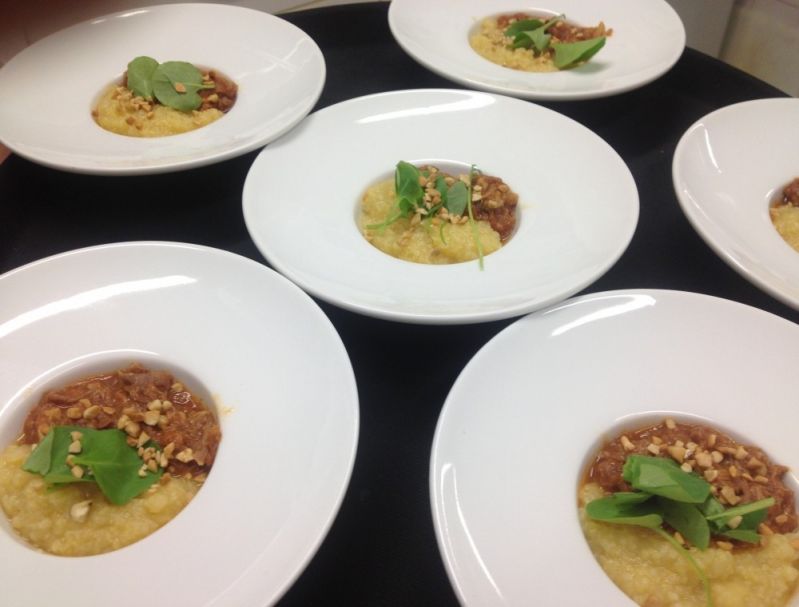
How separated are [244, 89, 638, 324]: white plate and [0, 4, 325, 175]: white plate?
19 cm

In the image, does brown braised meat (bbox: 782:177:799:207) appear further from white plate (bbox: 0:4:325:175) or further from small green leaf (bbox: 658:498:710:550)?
white plate (bbox: 0:4:325:175)

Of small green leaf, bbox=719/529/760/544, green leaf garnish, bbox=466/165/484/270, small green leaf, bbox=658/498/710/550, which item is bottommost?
small green leaf, bbox=719/529/760/544

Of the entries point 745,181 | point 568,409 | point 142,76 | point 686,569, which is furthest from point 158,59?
point 686,569

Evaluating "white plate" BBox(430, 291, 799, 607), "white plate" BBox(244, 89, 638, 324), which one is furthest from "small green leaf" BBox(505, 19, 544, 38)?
"white plate" BBox(430, 291, 799, 607)

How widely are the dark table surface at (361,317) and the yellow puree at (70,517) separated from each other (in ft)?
1.10

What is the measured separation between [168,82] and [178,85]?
0.05 metres

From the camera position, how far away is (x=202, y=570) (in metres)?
1.15

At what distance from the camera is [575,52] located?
250 cm

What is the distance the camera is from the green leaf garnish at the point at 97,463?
1325 mm

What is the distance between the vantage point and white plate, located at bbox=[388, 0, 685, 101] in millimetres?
2375

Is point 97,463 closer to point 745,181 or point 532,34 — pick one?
point 745,181

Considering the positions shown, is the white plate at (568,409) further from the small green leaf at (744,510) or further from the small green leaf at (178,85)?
the small green leaf at (178,85)

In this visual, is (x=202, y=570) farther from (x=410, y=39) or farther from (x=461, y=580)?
(x=410, y=39)

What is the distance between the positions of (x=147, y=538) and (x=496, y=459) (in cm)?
73
